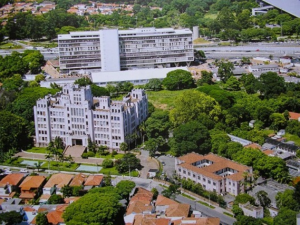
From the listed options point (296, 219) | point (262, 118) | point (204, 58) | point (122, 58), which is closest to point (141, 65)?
point (122, 58)

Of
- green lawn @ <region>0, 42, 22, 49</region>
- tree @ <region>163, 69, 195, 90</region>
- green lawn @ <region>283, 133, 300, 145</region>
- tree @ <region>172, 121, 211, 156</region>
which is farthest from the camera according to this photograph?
green lawn @ <region>0, 42, 22, 49</region>

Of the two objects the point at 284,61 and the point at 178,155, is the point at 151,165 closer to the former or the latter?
the point at 178,155

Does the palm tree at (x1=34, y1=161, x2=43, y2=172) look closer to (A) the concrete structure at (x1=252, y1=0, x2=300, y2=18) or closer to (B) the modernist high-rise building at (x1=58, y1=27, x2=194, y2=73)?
(B) the modernist high-rise building at (x1=58, y1=27, x2=194, y2=73)

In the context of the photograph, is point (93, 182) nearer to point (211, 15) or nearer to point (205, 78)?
point (205, 78)

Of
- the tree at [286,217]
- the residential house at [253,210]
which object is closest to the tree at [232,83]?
the residential house at [253,210]

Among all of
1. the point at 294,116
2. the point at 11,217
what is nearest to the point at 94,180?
the point at 11,217

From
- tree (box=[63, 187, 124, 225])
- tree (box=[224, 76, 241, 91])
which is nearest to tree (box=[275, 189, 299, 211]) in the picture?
tree (box=[63, 187, 124, 225])
